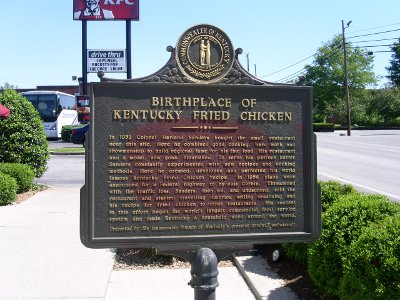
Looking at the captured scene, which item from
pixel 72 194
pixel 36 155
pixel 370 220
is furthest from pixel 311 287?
pixel 36 155

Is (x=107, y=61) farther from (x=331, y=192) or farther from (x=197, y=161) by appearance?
(x=197, y=161)

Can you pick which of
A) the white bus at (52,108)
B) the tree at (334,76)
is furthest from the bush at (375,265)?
the tree at (334,76)

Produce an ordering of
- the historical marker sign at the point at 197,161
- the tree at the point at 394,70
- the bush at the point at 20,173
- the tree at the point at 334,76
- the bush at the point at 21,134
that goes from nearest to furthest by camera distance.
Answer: the historical marker sign at the point at 197,161 < the bush at the point at 20,173 < the bush at the point at 21,134 < the tree at the point at 334,76 < the tree at the point at 394,70

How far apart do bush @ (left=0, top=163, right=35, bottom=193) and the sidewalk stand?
4.08 meters

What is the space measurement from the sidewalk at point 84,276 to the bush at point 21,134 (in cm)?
500

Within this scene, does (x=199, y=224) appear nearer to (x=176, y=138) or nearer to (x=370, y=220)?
(x=176, y=138)

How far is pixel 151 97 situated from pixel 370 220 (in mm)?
2560

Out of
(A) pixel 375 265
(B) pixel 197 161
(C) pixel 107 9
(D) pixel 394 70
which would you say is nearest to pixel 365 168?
(C) pixel 107 9

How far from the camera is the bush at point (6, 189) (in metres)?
10.5

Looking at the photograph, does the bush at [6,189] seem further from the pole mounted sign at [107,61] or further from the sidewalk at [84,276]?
the pole mounted sign at [107,61]

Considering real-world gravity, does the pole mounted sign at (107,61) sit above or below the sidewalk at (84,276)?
above

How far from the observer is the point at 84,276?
19.5 ft

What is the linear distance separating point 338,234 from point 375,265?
31.9 inches

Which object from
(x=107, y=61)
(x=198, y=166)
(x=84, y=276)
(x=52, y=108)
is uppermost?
(x=107, y=61)
